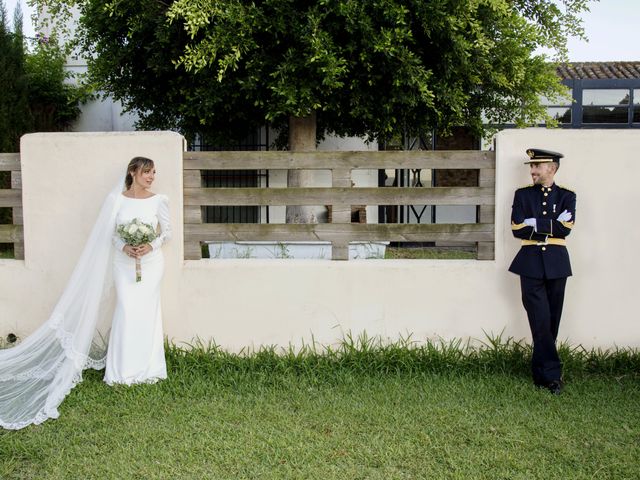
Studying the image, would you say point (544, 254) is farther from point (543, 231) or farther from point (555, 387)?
point (555, 387)

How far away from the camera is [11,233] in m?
5.93

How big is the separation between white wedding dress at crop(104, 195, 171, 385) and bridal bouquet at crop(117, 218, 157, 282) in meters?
0.09

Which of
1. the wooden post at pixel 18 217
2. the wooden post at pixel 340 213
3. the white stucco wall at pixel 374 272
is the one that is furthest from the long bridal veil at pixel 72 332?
the wooden post at pixel 340 213

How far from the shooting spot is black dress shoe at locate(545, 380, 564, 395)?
481cm

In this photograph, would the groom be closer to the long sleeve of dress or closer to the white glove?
the white glove

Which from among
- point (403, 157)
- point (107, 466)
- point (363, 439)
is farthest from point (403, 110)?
point (107, 466)

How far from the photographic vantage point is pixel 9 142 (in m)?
11.2

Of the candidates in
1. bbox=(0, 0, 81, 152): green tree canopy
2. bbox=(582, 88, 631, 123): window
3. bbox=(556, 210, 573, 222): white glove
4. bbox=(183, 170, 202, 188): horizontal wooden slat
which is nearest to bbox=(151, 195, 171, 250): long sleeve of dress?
bbox=(183, 170, 202, 188): horizontal wooden slat

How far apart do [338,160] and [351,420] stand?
2.36m

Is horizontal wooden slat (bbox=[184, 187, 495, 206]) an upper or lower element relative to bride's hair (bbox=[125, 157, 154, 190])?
lower

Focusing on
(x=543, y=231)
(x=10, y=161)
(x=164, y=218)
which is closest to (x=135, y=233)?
(x=164, y=218)

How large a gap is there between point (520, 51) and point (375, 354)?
19.8 feet

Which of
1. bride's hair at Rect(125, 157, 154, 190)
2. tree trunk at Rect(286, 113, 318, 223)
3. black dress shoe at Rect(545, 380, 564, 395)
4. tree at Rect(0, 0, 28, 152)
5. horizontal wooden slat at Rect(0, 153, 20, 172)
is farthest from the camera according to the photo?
tree at Rect(0, 0, 28, 152)

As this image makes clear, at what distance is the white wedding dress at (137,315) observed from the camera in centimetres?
510
